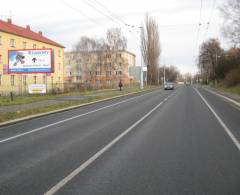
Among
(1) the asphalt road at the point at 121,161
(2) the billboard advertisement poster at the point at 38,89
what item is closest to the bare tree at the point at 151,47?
(2) the billboard advertisement poster at the point at 38,89

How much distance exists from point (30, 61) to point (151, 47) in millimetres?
43818

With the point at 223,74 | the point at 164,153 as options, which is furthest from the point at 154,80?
the point at 164,153

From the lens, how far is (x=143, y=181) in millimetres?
6129

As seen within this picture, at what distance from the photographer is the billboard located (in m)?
41.3

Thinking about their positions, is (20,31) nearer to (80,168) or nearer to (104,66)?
(104,66)

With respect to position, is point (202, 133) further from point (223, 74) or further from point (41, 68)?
point (223, 74)

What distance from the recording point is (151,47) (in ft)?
268

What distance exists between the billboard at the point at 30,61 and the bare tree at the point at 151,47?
41376 mm

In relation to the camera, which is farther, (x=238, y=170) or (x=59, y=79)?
(x=59, y=79)

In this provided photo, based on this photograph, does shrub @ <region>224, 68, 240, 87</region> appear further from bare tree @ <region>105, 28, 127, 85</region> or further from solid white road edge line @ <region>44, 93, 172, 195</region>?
solid white road edge line @ <region>44, 93, 172, 195</region>

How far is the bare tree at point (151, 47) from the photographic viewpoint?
81.3m

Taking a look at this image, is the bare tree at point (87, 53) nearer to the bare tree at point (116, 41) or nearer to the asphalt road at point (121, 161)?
the bare tree at point (116, 41)

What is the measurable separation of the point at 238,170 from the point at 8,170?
13.7 feet

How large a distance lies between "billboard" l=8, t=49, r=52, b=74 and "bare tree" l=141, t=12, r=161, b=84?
4138 cm
